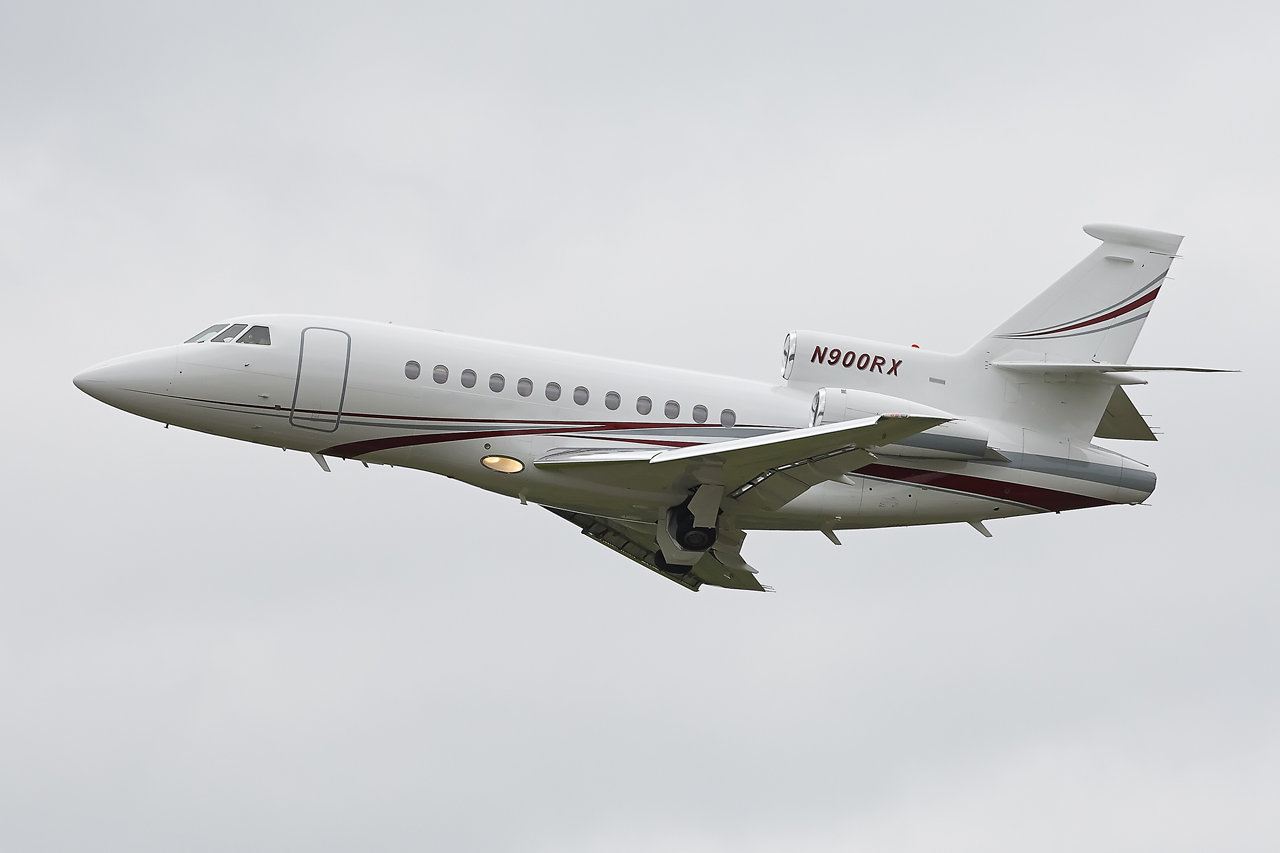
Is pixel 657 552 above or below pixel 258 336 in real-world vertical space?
below

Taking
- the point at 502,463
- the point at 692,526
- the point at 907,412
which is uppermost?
the point at 907,412

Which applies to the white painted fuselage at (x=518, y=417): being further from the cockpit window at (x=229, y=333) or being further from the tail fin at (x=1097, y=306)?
the tail fin at (x=1097, y=306)

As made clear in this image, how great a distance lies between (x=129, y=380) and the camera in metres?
22.3

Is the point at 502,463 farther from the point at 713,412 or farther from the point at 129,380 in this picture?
the point at 129,380

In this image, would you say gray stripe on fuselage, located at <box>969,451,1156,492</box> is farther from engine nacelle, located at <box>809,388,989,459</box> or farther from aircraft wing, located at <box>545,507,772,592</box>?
aircraft wing, located at <box>545,507,772,592</box>

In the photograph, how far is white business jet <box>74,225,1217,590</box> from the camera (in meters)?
22.2

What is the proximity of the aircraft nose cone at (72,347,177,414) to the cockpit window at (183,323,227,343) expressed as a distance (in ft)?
1.58

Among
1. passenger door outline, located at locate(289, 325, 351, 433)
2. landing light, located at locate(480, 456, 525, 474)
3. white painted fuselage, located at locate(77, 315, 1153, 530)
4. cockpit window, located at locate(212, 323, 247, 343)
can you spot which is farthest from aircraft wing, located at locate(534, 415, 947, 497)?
cockpit window, located at locate(212, 323, 247, 343)

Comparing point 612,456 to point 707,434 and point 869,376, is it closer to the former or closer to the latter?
point 707,434

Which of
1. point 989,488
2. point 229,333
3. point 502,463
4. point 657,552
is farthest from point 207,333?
point 989,488

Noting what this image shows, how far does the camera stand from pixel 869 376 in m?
24.0

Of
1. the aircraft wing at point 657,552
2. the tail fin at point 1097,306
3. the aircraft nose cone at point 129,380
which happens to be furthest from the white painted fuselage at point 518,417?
the aircraft wing at point 657,552

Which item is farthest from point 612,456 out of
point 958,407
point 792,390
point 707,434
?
point 958,407

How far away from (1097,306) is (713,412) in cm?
673
